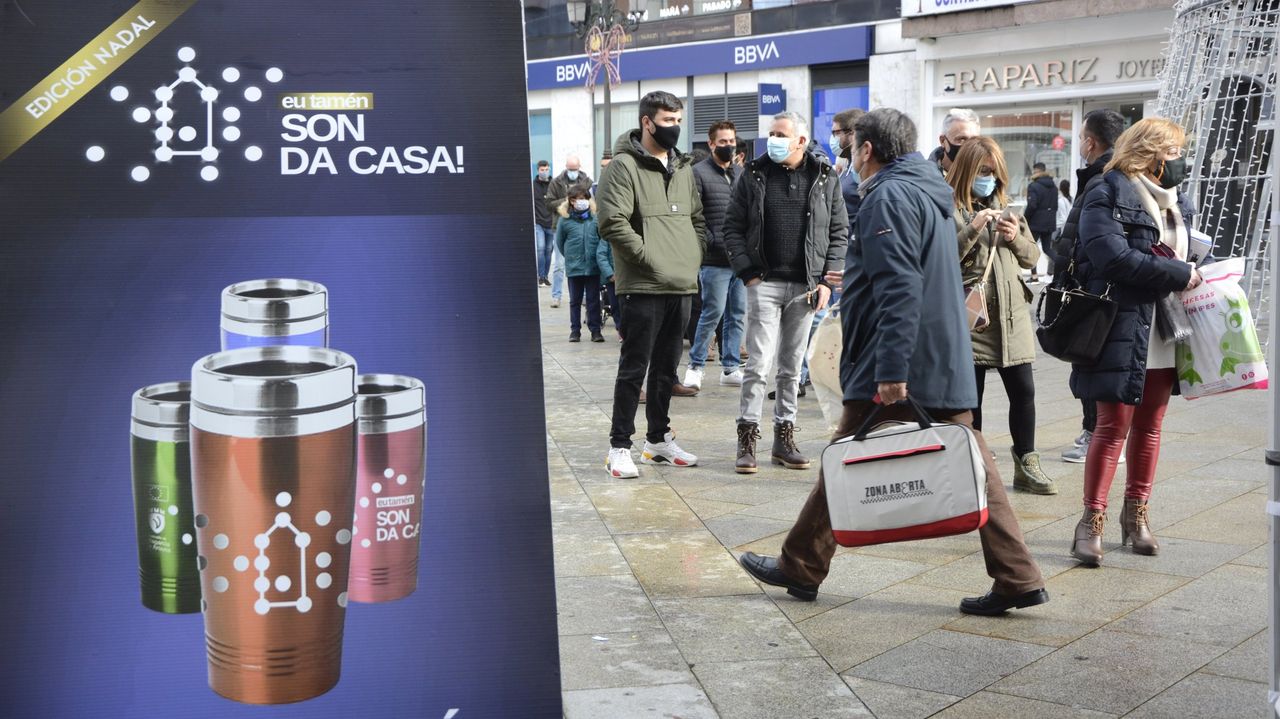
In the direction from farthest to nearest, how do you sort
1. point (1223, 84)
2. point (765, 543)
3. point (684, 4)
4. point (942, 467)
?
point (684, 4)
point (1223, 84)
point (765, 543)
point (942, 467)

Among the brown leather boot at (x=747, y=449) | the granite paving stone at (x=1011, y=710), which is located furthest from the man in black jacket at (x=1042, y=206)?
the granite paving stone at (x=1011, y=710)

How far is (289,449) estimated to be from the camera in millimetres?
2684

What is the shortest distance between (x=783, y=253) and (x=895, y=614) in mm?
2932

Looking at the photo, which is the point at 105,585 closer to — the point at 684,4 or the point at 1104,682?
the point at 1104,682

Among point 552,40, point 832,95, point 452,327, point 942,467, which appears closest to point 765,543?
point 942,467

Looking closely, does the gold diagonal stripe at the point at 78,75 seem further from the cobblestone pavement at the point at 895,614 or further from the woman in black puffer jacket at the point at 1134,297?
the woman in black puffer jacket at the point at 1134,297

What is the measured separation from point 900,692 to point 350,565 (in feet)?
6.56

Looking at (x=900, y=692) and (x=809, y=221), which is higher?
(x=809, y=221)

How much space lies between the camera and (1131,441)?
225 inches

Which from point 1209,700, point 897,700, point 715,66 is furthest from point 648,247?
point 715,66

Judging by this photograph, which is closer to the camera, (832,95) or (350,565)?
(350,565)

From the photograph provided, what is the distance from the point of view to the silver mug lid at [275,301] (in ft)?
9.07

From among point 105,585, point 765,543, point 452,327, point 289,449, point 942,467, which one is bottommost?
point 765,543

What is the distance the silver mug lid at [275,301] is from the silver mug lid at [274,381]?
0.07 meters
